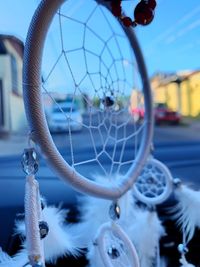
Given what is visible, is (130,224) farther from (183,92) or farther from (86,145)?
(183,92)

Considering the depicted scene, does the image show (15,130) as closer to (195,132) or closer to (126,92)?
(126,92)

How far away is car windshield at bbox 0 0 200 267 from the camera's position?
14.4 inches

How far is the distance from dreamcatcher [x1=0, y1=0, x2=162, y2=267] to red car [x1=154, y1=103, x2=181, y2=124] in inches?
15.8

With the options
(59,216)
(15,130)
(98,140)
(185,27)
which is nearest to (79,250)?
(59,216)

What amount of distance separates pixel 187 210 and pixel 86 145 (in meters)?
0.21

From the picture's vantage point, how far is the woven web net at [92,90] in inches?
18.9

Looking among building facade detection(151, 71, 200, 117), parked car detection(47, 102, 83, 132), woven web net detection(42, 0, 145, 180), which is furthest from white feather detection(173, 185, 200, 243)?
building facade detection(151, 71, 200, 117)

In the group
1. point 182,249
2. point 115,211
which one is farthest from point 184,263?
point 115,211

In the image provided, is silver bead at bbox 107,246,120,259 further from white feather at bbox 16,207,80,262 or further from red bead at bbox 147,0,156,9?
red bead at bbox 147,0,156,9

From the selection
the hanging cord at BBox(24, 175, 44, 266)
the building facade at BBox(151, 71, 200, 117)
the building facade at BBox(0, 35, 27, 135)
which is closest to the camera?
the hanging cord at BBox(24, 175, 44, 266)

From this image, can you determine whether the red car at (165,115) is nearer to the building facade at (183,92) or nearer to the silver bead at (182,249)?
the building facade at (183,92)

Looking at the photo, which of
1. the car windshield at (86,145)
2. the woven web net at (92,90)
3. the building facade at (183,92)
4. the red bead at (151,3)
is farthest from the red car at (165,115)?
the red bead at (151,3)

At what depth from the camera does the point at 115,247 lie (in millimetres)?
503

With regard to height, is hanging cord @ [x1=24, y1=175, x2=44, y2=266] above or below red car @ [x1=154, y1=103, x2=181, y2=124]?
below
